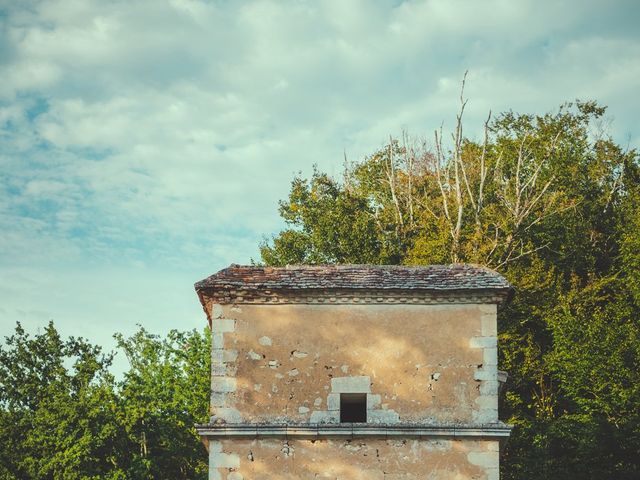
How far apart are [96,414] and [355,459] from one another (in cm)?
1645

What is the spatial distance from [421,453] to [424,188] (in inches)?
980

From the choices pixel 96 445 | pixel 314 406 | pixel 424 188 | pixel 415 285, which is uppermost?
pixel 424 188

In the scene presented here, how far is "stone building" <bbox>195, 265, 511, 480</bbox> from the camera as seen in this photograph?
16688 mm

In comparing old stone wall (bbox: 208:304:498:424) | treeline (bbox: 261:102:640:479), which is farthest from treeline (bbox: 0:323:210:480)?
old stone wall (bbox: 208:304:498:424)

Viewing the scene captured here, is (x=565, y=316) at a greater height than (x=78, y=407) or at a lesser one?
greater

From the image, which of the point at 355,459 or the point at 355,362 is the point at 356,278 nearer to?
the point at 355,362

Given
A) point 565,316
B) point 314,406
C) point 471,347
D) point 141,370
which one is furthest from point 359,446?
point 141,370

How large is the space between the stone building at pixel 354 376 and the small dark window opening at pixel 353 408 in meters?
0.02

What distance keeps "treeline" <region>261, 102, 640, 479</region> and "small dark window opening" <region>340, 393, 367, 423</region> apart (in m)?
10.5

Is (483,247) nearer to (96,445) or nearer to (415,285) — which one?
(96,445)

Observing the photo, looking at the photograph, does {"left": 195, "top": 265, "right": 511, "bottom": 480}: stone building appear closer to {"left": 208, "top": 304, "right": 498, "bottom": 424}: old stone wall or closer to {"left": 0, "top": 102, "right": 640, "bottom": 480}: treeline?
{"left": 208, "top": 304, "right": 498, "bottom": 424}: old stone wall

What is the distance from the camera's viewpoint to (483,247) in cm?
3338

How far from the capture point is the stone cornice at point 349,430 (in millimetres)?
16672

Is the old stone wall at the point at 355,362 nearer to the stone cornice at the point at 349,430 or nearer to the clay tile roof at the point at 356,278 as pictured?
the stone cornice at the point at 349,430
